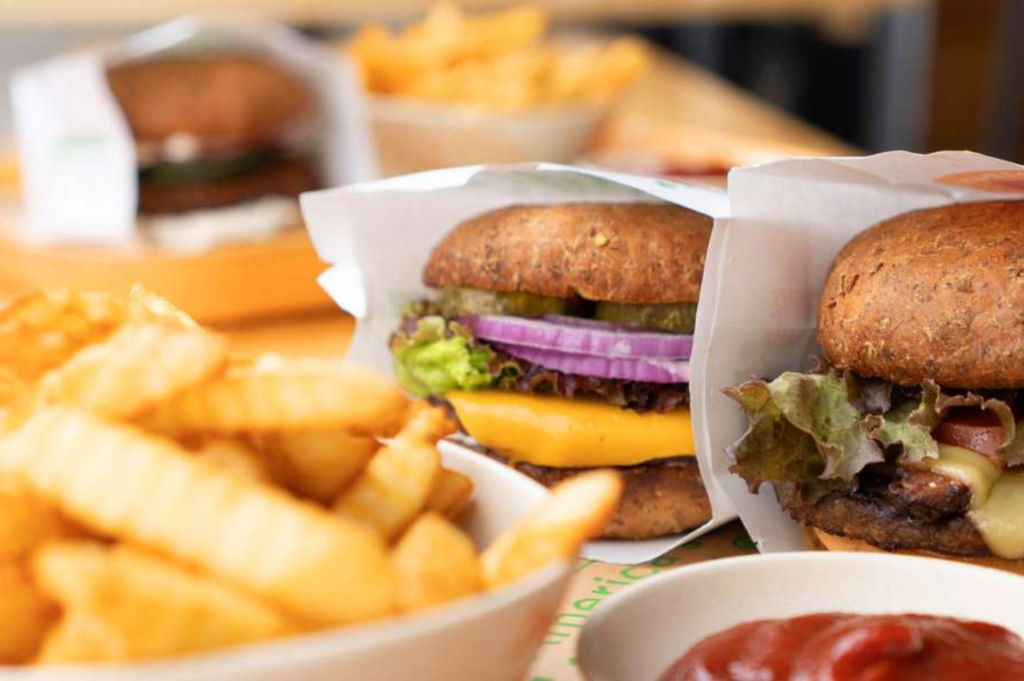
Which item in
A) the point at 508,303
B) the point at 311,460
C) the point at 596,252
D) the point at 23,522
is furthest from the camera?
the point at 508,303

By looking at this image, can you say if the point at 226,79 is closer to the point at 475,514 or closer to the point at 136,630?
the point at 475,514

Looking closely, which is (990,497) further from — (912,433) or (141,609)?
(141,609)

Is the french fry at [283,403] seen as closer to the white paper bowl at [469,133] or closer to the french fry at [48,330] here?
the french fry at [48,330]

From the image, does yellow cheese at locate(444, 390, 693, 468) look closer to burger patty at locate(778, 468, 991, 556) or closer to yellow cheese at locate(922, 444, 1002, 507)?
burger patty at locate(778, 468, 991, 556)

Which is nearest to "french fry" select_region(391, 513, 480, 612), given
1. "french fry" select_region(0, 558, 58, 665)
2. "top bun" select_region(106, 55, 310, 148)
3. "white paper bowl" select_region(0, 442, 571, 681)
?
"white paper bowl" select_region(0, 442, 571, 681)

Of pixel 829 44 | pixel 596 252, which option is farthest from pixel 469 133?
pixel 829 44

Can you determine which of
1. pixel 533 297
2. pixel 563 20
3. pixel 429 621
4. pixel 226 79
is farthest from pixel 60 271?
pixel 563 20
